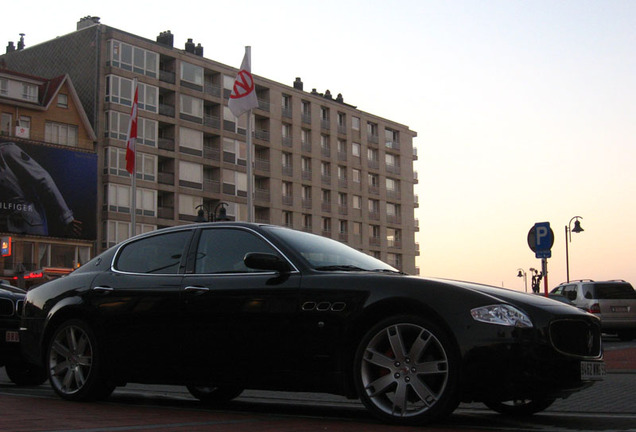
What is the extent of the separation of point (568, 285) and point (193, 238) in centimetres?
2326

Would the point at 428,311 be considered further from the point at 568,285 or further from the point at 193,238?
the point at 568,285

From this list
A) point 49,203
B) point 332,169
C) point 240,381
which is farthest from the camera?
point 332,169

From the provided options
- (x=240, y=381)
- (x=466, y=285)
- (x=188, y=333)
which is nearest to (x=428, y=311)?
(x=466, y=285)

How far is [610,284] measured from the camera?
89.2ft

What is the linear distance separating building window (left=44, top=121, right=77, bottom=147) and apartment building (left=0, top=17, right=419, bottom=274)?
1.86 meters

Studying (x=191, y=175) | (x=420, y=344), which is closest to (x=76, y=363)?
(x=420, y=344)

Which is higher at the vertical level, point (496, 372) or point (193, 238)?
point (193, 238)

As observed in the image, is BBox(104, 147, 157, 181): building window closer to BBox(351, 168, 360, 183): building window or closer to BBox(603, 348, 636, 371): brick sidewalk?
BBox(351, 168, 360, 183): building window

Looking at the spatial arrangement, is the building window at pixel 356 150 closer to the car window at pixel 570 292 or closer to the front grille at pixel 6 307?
the car window at pixel 570 292

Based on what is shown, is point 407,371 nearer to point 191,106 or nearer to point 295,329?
point 295,329

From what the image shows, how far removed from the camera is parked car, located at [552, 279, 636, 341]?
26578mm

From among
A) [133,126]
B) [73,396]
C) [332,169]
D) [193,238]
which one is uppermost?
[332,169]

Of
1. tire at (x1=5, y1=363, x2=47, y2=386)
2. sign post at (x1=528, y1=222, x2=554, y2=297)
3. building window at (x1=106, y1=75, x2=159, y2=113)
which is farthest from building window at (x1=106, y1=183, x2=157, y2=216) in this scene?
tire at (x1=5, y1=363, x2=47, y2=386)

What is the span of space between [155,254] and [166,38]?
64.5m
